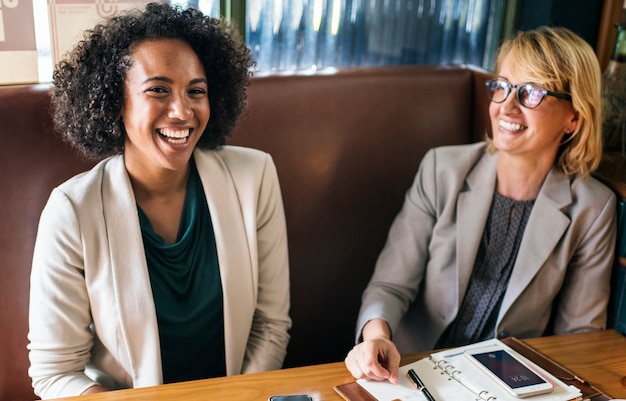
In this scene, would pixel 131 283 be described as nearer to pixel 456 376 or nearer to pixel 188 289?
pixel 188 289

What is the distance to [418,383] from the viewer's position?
1425 mm

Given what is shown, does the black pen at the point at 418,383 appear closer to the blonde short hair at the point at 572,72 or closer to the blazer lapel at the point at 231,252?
the blazer lapel at the point at 231,252

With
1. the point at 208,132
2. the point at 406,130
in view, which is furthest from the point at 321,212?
the point at 208,132

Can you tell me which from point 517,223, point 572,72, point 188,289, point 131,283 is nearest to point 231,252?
point 188,289

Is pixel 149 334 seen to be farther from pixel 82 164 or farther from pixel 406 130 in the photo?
pixel 406 130

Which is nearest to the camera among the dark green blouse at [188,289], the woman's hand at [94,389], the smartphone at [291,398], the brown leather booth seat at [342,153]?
the smartphone at [291,398]

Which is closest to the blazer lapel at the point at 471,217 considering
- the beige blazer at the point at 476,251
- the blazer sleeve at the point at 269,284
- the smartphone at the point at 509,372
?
the beige blazer at the point at 476,251

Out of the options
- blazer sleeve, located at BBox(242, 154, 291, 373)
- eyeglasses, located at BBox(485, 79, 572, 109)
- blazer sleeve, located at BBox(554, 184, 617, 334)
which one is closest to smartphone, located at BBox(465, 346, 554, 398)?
blazer sleeve, located at BBox(554, 184, 617, 334)

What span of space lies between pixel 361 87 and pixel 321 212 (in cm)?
42

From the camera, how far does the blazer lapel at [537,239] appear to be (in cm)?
186

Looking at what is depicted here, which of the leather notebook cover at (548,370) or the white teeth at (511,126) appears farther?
the white teeth at (511,126)

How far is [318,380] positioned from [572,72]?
103 centimetres

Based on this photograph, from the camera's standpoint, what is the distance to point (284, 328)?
6.25ft

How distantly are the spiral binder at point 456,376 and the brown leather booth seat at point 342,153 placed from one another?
31.9 inches
